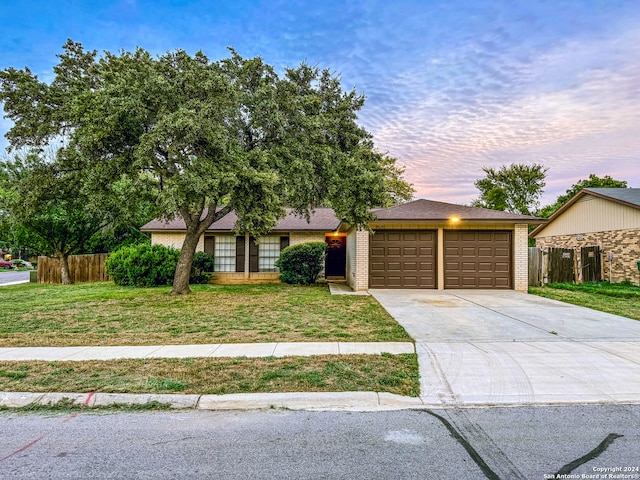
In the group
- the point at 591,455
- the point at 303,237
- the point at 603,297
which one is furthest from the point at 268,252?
the point at 591,455

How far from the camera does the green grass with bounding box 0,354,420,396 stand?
4410 millimetres

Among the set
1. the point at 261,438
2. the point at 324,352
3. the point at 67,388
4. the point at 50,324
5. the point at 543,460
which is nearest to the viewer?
the point at 543,460

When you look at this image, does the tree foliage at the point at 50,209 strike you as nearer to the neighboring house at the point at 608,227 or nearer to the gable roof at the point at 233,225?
the gable roof at the point at 233,225

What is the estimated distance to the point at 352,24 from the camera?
1268 centimetres

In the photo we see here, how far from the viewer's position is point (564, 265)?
17203 millimetres

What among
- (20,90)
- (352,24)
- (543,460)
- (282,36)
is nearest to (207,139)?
(282,36)

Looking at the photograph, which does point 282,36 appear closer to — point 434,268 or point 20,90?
point 20,90

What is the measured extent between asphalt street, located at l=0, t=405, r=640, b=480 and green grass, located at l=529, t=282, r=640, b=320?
24.1ft

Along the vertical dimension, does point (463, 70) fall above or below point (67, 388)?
above

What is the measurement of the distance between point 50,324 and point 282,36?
1112 cm

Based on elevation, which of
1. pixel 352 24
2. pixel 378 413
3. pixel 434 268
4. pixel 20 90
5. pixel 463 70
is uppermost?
pixel 352 24

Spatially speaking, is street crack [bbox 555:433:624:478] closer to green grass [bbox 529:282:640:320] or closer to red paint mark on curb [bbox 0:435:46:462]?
red paint mark on curb [bbox 0:435:46:462]

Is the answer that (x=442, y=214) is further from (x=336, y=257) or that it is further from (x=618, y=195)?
(x=618, y=195)

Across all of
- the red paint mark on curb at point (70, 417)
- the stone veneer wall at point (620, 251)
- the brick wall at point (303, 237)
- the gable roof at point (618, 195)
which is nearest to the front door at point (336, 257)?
the brick wall at point (303, 237)
